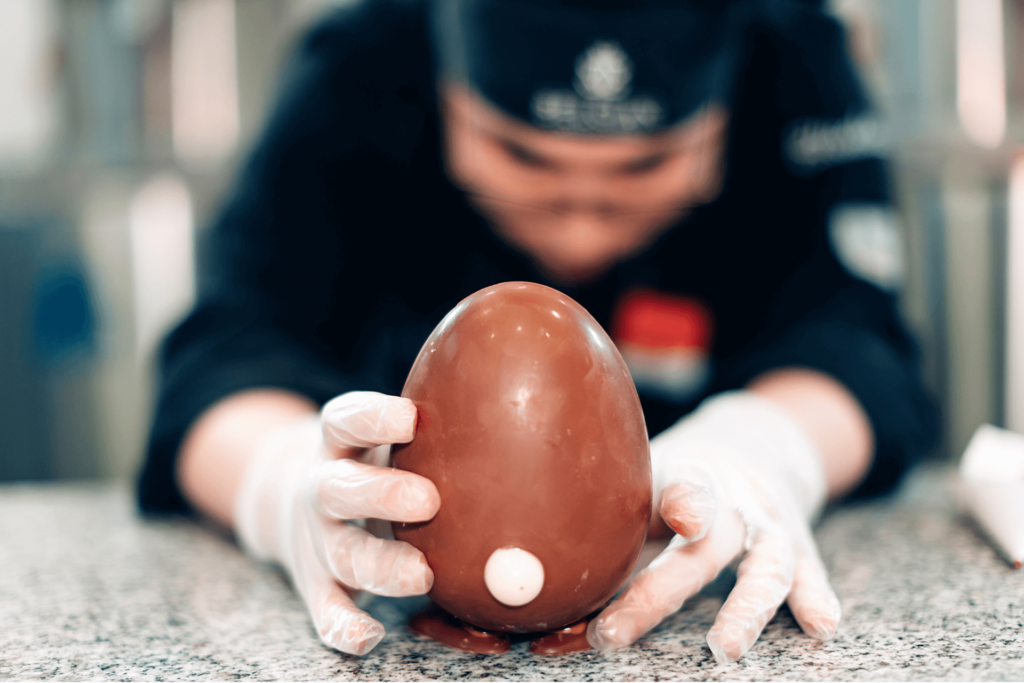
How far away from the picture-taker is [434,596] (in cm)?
42

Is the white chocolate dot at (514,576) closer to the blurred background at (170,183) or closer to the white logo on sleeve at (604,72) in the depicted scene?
the white logo on sleeve at (604,72)

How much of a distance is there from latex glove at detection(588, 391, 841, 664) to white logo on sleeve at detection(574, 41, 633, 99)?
1.22ft

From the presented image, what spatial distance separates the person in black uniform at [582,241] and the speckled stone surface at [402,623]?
0.04m

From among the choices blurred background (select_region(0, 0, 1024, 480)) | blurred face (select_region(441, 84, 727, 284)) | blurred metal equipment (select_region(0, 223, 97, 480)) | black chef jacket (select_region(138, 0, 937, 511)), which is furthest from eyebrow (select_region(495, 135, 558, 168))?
blurred metal equipment (select_region(0, 223, 97, 480))

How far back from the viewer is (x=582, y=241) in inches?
35.0

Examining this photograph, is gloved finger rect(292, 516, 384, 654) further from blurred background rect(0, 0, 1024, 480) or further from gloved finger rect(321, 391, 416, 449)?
blurred background rect(0, 0, 1024, 480)

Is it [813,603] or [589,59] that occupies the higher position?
[589,59]

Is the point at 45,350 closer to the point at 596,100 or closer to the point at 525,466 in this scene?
the point at 596,100

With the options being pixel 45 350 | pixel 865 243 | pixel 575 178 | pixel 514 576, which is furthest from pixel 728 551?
pixel 45 350

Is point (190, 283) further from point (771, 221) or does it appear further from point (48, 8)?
point (771, 221)

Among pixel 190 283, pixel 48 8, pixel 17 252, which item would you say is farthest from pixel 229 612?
pixel 48 8

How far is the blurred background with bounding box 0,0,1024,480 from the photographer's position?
1389 mm

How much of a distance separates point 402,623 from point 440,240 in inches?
22.9

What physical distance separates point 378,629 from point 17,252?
159 cm
